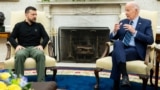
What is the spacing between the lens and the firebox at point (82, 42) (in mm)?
5385

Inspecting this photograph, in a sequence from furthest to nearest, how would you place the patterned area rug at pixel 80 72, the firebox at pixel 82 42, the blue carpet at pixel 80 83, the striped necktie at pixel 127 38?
the firebox at pixel 82 42
the patterned area rug at pixel 80 72
the blue carpet at pixel 80 83
the striped necktie at pixel 127 38

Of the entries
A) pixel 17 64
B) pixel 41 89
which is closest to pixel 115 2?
pixel 17 64

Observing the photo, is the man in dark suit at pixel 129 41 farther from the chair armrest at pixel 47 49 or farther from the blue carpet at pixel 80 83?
→ the chair armrest at pixel 47 49

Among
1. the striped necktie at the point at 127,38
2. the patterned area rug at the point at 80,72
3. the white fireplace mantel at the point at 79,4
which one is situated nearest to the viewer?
the striped necktie at the point at 127,38

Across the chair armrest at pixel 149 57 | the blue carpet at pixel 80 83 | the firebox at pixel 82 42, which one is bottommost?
the blue carpet at pixel 80 83

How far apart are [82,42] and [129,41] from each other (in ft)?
6.50

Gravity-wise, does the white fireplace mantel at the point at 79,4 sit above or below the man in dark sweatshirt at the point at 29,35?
above

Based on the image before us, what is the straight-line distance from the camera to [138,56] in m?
3.45

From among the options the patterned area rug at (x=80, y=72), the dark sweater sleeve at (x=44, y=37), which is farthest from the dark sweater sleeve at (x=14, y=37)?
the patterned area rug at (x=80, y=72)

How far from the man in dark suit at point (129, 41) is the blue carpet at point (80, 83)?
36 centimetres

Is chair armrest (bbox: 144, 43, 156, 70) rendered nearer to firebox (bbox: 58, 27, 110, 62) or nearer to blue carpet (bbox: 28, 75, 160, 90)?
blue carpet (bbox: 28, 75, 160, 90)

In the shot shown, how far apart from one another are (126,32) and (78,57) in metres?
1.98

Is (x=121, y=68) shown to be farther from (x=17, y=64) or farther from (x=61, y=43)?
(x=61, y=43)

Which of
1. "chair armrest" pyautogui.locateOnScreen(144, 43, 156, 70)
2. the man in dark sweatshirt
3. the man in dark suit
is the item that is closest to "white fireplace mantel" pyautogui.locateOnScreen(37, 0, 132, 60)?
the man in dark sweatshirt
